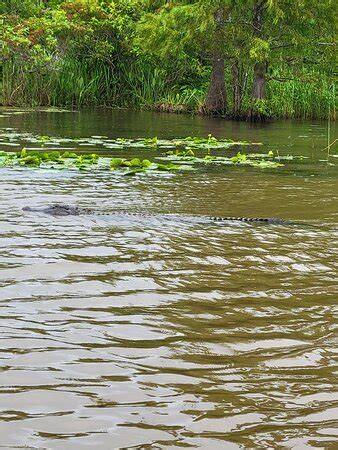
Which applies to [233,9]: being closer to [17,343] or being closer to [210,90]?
[210,90]

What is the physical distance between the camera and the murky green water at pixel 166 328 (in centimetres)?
290

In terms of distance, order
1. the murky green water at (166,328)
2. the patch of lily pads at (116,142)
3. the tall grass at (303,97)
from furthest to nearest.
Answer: the tall grass at (303,97)
the patch of lily pads at (116,142)
the murky green water at (166,328)

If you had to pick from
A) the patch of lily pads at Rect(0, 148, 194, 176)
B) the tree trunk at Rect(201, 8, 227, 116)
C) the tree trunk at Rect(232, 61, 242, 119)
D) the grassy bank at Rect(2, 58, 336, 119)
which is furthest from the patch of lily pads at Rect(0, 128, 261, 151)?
the tree trunk at Rect(201, 8, 227, 116)

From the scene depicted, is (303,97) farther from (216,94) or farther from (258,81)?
(216,94)

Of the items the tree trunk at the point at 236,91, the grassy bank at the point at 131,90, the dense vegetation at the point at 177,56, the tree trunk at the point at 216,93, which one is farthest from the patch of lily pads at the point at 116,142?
the tree trunk at the point at 216,93

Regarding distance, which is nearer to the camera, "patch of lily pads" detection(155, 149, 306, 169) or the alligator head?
the alligator head

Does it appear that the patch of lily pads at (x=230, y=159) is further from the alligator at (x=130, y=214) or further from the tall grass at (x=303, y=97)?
the tall grass at (x=303, y=97)

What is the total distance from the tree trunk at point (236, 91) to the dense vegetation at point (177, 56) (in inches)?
1.3

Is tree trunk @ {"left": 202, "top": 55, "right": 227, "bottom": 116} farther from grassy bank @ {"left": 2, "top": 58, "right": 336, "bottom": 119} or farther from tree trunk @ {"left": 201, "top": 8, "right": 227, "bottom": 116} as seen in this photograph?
grassy bank @ {"left": 2, "top": 58, "right": 336, "bottom": 119}

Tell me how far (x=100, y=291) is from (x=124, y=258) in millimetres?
951

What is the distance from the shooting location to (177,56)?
81.5ft

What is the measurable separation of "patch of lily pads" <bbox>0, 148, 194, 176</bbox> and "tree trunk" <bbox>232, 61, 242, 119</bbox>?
1294 centimetres

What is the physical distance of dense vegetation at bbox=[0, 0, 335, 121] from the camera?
903 inches

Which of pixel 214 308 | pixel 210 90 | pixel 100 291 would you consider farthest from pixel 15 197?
pixel 210 90
